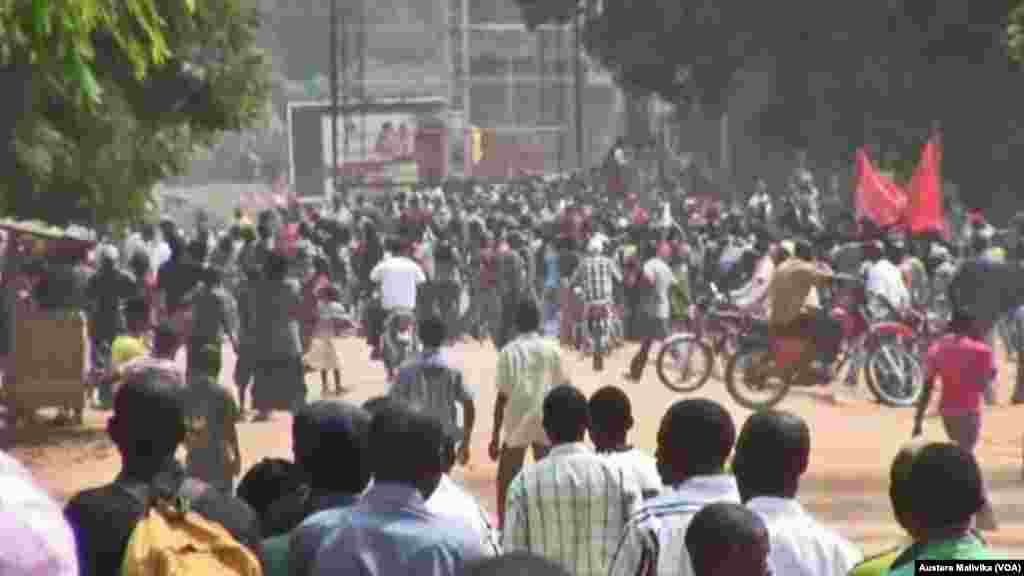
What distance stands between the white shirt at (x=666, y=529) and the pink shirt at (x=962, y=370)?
26.7ft

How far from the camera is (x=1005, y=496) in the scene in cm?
1641

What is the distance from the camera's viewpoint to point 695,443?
21.9ft

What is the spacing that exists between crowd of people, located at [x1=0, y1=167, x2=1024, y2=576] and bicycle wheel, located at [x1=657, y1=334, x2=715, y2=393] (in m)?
0.65

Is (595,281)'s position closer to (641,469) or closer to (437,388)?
(437,388)

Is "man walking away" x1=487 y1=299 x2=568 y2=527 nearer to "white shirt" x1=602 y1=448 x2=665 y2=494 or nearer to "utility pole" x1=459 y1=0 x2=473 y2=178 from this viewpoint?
"white shirt" x1=602 y1=448 x2=665 y2=494

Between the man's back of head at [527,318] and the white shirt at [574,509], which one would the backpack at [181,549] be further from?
the man's back of head at [527,318]

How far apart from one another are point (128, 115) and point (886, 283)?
25.8 feet

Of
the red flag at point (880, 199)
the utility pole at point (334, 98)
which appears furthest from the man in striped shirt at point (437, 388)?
the utility pole at point (334, 98)

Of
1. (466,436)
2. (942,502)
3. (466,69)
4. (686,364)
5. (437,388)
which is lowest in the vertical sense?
(686,364)

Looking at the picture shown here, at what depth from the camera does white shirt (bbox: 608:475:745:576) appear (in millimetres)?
6383

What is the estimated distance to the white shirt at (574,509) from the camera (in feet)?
25.6

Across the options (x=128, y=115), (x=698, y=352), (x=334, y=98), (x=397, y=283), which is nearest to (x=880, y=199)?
(x=698, y=352)

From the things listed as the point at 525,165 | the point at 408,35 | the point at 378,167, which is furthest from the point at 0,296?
the point at 408,35

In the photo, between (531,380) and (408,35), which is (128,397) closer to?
(531,380)
